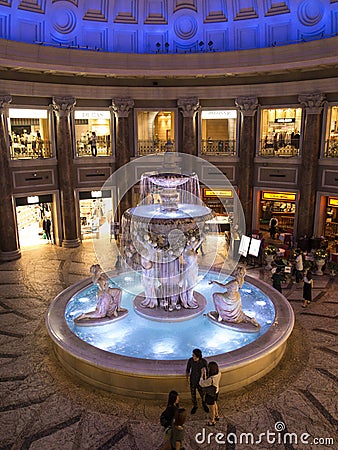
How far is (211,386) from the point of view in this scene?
20.4 ft

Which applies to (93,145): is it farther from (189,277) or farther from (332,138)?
(189,277)

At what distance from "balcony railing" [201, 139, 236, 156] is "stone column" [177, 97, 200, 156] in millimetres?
605

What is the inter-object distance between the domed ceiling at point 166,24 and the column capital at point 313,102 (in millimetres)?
2184

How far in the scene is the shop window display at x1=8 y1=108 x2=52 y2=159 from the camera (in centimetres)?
1611

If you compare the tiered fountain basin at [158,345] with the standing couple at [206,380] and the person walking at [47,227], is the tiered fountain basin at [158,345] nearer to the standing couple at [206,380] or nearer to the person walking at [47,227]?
the standing couple at [206,380]

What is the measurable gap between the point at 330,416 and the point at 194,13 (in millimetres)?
15624

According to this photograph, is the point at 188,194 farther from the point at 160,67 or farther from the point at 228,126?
the point at 228,126

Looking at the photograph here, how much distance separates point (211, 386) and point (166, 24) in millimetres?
15147

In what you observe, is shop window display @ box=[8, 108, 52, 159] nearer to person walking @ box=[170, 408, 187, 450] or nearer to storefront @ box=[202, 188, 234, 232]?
storefront @ box=[202, 188, 234, 232]

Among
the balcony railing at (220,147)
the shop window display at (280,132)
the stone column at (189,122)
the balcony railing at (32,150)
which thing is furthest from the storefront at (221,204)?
the balcony railing at (32,150)

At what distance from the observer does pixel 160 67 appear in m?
Result: 16.3

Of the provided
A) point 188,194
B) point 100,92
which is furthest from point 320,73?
point 100,92

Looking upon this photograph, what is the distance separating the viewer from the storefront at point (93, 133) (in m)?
17.4

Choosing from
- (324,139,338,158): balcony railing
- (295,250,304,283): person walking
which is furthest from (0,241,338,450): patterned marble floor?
(324,139,338,158): balcony railing
